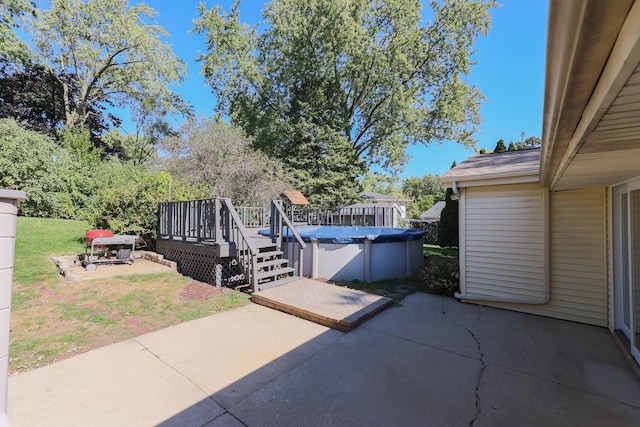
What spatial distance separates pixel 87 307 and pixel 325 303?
3491mm

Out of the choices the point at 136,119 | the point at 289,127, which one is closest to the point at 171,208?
the point at 289,127

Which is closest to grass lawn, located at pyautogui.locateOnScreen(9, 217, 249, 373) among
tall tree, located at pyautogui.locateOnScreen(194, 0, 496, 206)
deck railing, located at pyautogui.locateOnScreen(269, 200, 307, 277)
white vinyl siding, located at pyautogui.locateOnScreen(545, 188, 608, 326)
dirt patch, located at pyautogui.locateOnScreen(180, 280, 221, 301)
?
dirt patch, located at pyautogui.locateOnScreen(180, 280, 221, 301)

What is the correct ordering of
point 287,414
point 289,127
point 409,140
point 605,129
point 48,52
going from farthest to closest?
point 409,140 → point 289,127 → point 48,52 → point 287,414 → point 605,129

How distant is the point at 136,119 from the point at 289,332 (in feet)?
80.1

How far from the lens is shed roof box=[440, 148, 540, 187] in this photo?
4.51 m

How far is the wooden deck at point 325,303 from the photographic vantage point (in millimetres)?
3984

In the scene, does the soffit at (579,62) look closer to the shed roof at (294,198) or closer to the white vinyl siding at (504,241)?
the white vinyl siding at (504,241)

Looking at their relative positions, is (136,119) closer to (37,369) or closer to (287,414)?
(37,369)

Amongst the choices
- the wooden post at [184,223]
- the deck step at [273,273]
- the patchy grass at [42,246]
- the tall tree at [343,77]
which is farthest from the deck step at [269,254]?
the tall tree at [343,77]

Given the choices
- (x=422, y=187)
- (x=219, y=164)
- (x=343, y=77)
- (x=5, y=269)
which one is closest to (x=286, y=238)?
(x=5, y=269)

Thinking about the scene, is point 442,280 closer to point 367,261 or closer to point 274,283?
point 367,261

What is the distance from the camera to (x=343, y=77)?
19.0 m

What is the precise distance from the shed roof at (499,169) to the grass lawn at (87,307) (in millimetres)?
4417

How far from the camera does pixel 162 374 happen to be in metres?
2.68
